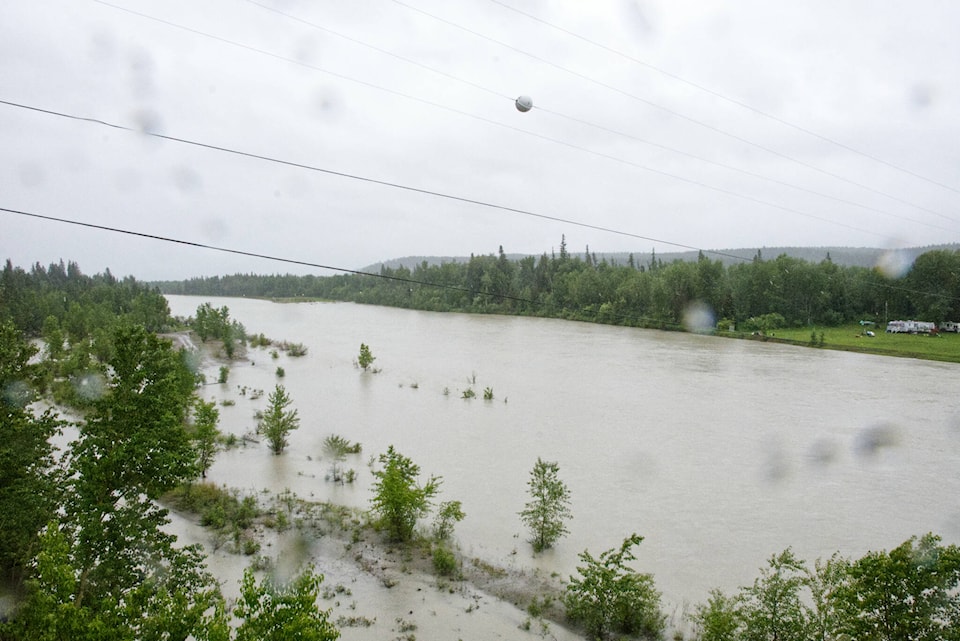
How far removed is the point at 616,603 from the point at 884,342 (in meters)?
39.9

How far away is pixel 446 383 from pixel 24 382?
21275 mm

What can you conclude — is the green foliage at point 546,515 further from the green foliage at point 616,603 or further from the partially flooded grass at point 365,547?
the green foliage at point 616,603

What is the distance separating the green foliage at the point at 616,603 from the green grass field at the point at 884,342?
3457 cm

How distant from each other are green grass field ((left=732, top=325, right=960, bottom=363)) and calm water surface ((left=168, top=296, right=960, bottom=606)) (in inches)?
96.9

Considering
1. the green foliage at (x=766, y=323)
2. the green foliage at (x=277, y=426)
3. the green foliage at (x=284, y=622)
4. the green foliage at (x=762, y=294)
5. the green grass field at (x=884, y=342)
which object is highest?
the green foliage at (x=762, y=294)

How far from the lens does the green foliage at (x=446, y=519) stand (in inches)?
473

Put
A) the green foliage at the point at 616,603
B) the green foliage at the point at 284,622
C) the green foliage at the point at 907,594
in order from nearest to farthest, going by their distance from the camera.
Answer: the green foliage at the point at 284,622
the green foliage at the point at 907,594
the green foliage at the point at 616,603

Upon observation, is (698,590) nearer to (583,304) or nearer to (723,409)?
(723,409)

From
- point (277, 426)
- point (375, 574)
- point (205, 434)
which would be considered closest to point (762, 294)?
point (277, 426)

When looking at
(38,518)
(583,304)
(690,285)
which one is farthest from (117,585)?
(583,304)

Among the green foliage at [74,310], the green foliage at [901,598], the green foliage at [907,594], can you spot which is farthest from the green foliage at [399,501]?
the green foliage at [74,310]

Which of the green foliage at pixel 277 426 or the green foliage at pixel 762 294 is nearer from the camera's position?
the green foliage at pixel 277 426

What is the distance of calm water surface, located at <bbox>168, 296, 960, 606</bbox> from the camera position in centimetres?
1210

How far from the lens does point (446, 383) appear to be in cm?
2881
